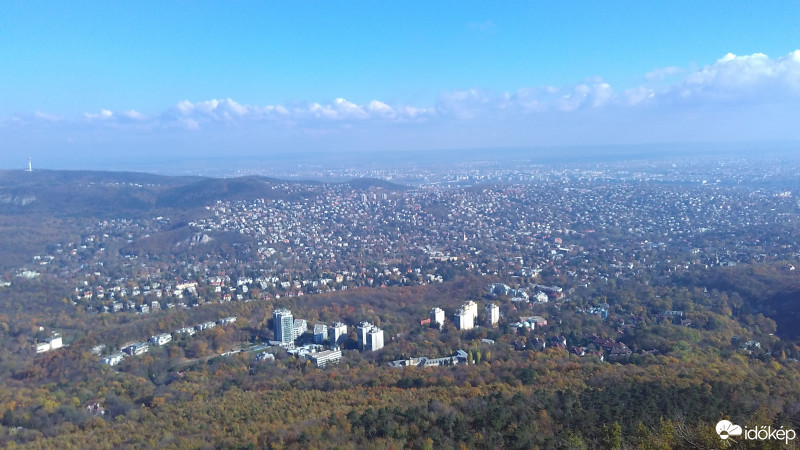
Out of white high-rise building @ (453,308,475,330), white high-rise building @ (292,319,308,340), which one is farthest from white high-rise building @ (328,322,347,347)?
white high-rise building @ (453,308,475,330)

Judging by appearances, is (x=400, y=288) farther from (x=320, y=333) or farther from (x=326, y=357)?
(x=326, y=357)

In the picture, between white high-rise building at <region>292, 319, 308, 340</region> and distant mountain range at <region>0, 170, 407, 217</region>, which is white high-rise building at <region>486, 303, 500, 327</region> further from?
distant mountain range at <region>0, 170, 407, 217</region>

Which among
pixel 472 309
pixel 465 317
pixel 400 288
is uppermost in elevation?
pixel 472 309

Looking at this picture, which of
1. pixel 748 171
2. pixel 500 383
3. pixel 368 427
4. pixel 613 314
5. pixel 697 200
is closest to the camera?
pixel 368 427

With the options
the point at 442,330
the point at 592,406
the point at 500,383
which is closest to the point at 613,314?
the point at 442,330

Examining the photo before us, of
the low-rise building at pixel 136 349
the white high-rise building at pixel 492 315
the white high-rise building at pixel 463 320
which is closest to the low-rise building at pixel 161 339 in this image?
the low-rise building at pixel 136 349

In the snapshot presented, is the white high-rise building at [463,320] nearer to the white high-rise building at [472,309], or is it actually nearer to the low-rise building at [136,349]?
the white high-rise building at [472,309]

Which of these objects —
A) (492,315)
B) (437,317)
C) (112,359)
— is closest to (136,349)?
(112,359)

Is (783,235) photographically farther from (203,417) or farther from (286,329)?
(203,417)
